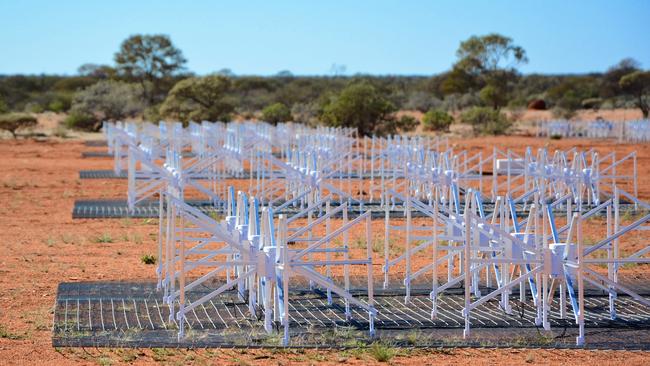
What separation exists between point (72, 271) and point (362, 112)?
95.2 feet

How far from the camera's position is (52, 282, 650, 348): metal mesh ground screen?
7.75 meters

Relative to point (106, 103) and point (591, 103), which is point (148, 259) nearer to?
point (106, 103)

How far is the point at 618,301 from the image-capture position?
9.52m

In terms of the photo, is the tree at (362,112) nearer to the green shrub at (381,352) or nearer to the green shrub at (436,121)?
the green shrub at (436,121)

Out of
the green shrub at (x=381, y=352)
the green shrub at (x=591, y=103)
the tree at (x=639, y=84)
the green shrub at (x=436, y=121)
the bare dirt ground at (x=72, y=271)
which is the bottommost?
the bare dirt ground at (x=72, y=271)

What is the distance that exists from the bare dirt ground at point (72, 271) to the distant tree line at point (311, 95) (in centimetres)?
1726

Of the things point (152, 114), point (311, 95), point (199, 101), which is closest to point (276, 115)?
point (199, 101)

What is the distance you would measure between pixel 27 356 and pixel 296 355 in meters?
1.81

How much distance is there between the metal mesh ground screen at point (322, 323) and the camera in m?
7.75

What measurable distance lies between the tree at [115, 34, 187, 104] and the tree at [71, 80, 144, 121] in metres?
14.6

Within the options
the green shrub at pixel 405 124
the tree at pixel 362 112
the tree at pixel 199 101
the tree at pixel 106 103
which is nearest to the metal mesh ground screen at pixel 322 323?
the tree at pixel 362 112

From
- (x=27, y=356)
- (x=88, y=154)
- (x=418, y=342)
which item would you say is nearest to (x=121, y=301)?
(x=27, y=356)

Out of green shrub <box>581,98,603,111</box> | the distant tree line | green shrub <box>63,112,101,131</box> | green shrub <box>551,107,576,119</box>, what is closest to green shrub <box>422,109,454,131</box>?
the distant tree line

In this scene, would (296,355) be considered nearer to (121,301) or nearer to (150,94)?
(121,301)
